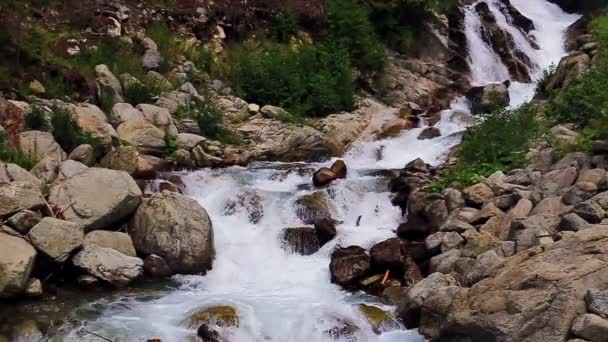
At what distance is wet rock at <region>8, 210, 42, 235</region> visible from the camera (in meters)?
9.33

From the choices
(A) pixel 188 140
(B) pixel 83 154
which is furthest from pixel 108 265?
(A) pixel 188 140

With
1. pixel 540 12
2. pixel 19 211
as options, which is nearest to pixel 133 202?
pixel 19 211

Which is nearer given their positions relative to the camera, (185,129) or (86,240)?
(86,240)

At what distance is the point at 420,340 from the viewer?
27.9 feet

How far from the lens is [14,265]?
866 cm

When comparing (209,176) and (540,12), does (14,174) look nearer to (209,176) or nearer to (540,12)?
(209,176)

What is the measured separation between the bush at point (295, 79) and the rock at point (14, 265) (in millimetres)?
8228

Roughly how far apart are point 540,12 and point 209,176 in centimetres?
1875

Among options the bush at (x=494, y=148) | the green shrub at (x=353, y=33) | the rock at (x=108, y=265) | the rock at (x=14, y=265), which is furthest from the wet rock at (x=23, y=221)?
the green shrub at (x=353, y=33)

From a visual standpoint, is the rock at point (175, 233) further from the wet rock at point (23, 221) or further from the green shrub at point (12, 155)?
the green shrub at point (12, 155)

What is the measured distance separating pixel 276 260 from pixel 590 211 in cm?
476

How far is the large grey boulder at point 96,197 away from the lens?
10.1m

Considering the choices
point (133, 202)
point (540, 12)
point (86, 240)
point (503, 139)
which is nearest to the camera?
point (86, 240)

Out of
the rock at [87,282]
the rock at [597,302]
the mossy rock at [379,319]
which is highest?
the rock at [597,302]
